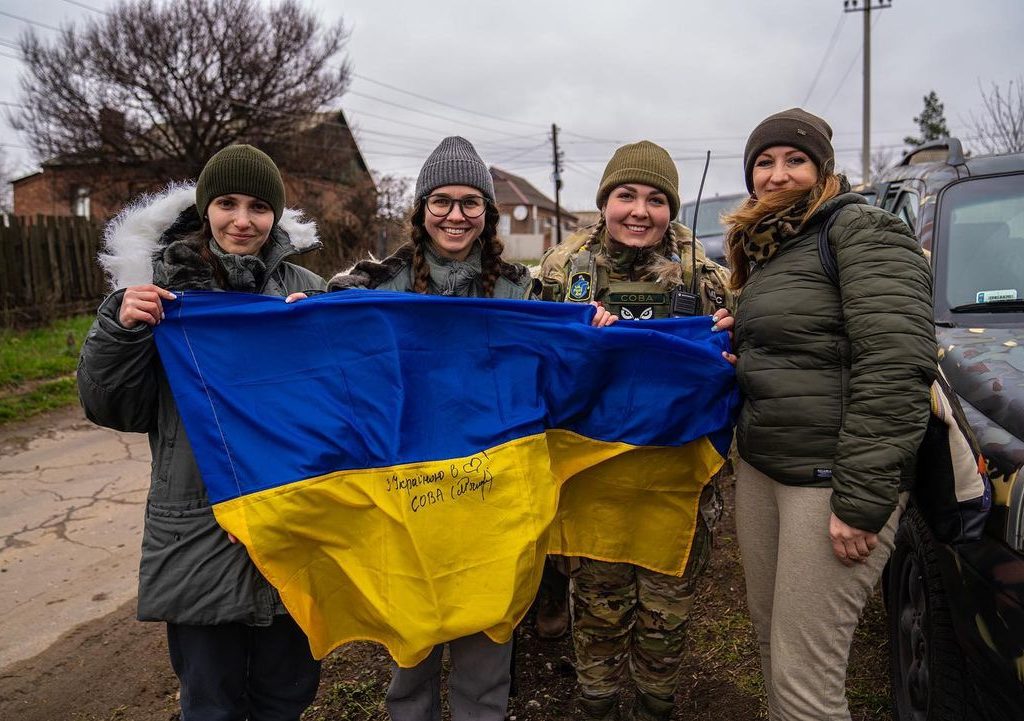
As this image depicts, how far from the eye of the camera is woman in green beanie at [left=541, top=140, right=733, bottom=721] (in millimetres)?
2738

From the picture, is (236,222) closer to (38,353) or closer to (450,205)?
(450,205)

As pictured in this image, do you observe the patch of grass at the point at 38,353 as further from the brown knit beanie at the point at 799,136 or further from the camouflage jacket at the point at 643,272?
the brown knit beanie at the point at 799,136

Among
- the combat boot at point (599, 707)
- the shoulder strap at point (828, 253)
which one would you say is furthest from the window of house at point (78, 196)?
the shoulder strap at point (828, 253)

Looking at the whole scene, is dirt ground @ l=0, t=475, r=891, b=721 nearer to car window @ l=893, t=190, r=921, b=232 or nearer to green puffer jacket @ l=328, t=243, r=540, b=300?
green puffer jacket @ l=328, t=243, r=540, b=300

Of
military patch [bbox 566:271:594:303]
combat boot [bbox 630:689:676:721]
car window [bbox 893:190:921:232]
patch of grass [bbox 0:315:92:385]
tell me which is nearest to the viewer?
combat boot [bbox 630:689:676:721]

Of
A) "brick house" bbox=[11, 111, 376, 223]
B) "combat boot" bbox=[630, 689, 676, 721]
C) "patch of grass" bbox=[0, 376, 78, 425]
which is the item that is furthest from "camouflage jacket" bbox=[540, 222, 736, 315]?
"brick house" bbox=[11, 111, 376, 223]

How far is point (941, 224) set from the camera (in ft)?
11.3

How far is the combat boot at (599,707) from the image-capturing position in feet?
9.15

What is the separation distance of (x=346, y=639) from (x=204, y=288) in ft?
4.14

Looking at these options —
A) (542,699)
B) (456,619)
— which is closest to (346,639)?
(456,619)

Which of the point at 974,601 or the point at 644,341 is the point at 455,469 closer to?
the point at 644,341

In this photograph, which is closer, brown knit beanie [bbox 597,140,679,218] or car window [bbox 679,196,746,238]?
brown knit beanie [bbox 597,140,679,218]

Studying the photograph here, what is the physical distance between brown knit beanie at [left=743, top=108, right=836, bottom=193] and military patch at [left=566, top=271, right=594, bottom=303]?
807 mm

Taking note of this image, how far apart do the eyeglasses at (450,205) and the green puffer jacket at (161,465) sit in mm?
829
